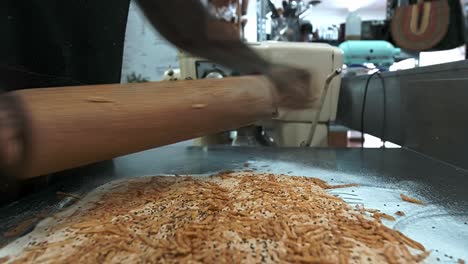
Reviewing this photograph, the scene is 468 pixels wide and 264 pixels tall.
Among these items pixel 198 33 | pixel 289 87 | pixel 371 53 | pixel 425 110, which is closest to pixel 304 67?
pixel 289 87

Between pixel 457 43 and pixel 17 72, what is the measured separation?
1875 millimetres

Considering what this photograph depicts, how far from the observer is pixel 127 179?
0.86 m

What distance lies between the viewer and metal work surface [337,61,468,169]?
2.94ft

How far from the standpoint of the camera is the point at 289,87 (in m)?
0.99

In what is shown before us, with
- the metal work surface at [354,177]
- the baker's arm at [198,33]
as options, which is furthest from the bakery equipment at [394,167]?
the baker's arm at [198,33]

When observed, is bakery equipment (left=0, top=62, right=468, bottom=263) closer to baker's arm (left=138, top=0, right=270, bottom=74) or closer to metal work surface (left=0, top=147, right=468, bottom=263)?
metal work surface (left=0, top=147, right=468, bottom=263)

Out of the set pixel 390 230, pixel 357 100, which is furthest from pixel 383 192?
pixel 357 100

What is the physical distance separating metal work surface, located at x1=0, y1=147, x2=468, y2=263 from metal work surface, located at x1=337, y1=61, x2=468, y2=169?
0.06m

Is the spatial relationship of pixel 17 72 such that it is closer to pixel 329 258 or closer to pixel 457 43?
pixel 329 258

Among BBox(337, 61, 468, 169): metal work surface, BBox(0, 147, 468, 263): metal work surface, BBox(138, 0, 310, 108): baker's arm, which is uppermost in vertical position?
BBox(138, 0, 310, 108): baker's arm

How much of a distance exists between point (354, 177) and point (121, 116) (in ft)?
1.90

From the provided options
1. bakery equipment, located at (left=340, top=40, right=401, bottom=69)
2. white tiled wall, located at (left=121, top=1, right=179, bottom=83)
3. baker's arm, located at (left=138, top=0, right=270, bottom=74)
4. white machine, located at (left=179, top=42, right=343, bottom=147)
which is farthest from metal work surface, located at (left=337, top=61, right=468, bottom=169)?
white tiled wall, located at (left=121, top=1, right=179, bottom=83)

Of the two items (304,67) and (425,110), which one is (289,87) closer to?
(304,67)

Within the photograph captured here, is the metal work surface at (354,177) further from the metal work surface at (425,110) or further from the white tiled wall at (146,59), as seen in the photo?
the white tiled wall at (146,59)
